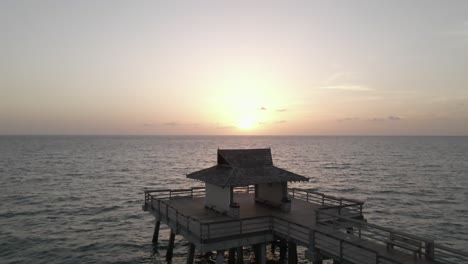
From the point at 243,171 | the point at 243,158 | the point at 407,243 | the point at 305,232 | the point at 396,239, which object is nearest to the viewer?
the point at 407,243

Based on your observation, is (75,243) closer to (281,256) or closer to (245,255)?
(245,255)

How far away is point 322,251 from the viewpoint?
17062 mm

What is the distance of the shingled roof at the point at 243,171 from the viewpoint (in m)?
21.3

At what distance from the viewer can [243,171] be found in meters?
22.1

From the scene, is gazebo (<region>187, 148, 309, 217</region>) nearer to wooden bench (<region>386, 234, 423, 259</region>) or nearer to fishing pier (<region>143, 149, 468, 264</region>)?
fishing pier (<region>143, 149, 468, 264</region>)

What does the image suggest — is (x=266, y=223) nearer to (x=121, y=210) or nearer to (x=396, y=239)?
(x=396, y=239)

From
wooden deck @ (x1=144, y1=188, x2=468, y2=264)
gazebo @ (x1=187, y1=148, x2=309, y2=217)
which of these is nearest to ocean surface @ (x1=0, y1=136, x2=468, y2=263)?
wooden deck @ (x1=144, y1=188, x2=468, y2=264)

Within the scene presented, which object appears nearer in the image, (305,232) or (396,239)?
(396,239)

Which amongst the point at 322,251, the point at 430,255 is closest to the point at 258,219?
the point at 322,251

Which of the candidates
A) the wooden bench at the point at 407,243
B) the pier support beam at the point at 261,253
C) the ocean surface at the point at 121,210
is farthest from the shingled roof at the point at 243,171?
the ocean surface at the point at 121,210

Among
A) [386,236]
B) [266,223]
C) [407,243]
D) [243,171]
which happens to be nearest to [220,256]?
[266,223]

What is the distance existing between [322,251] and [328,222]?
3618 millimetres

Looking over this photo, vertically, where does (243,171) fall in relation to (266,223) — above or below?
above

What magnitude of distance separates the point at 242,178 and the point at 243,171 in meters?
0.85
